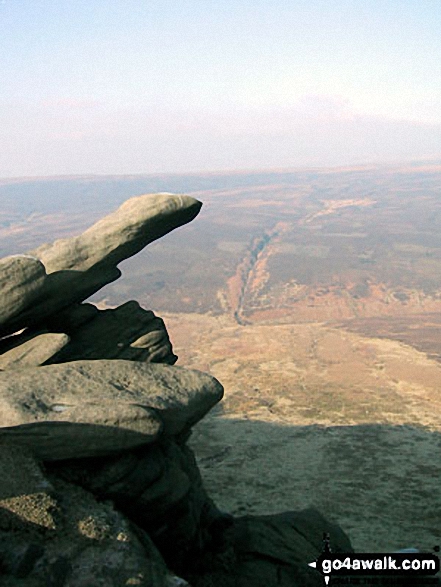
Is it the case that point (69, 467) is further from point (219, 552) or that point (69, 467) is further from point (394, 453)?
point (394, 453)

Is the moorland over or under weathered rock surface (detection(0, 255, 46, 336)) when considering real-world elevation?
under

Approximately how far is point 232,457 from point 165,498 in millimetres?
26676

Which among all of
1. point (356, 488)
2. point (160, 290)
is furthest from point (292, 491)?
point (160, 290)

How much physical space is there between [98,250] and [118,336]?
4210mm

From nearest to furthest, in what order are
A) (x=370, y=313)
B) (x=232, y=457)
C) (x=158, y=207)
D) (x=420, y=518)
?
(x=158, y=207) < (x=420, y=518) < (x=232, y=457) < (x=370, y=313)

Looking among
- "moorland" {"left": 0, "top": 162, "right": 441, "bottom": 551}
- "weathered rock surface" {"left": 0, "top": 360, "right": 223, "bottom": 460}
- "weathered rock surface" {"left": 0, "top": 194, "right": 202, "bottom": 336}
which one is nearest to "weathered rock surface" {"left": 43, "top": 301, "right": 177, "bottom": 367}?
"weathered rock surface" {"left": 0, "top": 194, "right": 202, "bottom": 336}

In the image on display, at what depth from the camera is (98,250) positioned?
25.0m

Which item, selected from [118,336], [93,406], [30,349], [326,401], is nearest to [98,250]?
[118,336]

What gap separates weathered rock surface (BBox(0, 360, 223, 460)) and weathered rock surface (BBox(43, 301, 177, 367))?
9.47 feet

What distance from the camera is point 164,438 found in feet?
73.8

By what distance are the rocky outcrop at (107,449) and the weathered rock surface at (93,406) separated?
0.04m

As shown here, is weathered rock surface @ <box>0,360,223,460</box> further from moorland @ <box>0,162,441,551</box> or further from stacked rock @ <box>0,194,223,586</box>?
moorland @ <box>0,162,441,551</box>

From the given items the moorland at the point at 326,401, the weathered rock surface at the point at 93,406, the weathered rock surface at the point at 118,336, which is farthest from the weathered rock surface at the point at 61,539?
the moorland at the point at 326,401

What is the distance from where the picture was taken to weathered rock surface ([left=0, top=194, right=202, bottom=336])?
23.9 meters
